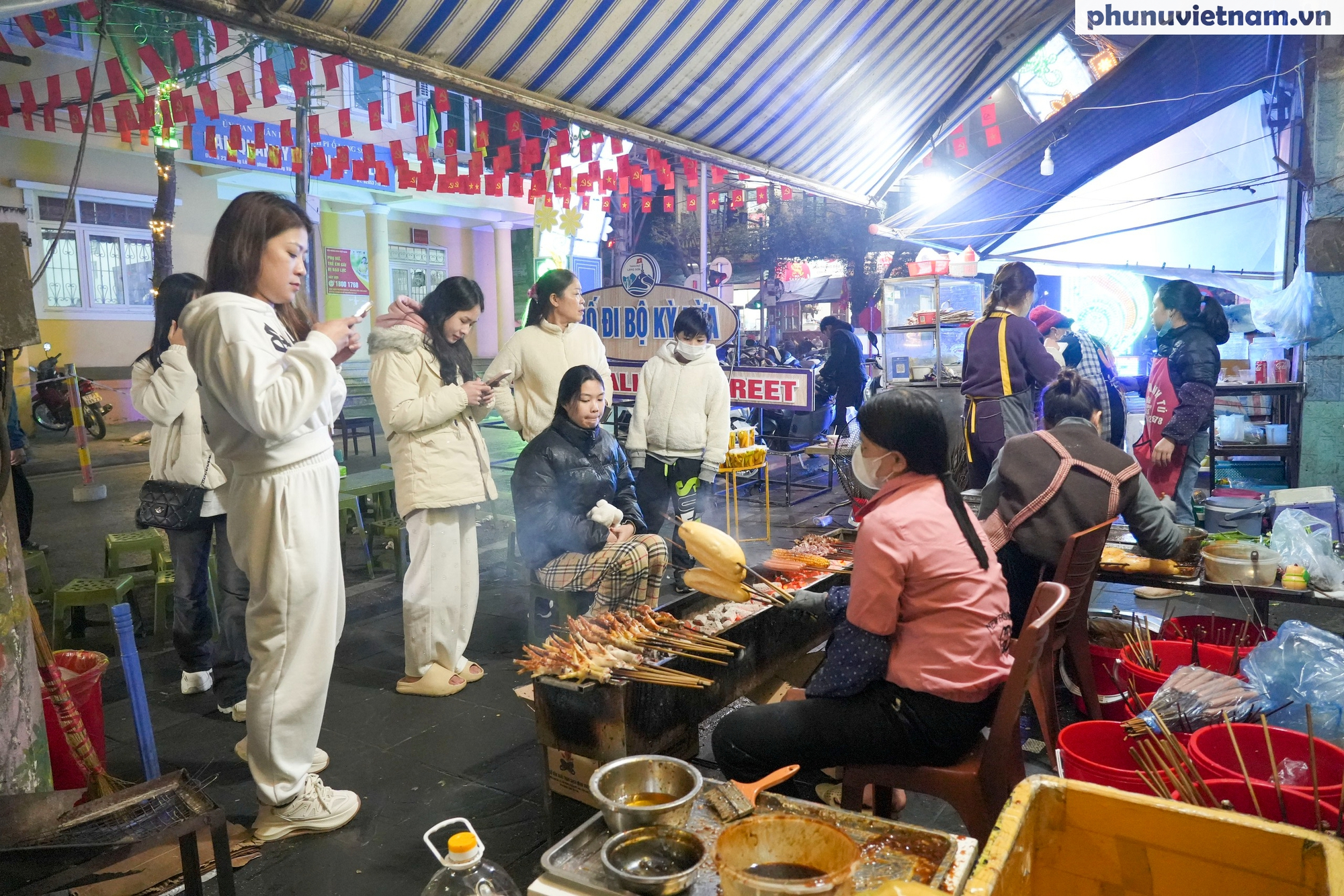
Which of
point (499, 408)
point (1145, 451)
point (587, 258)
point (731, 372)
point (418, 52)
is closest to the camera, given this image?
point (418, 52)

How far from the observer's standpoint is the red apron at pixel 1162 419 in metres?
6.59

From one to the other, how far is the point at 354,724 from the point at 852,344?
9.86m

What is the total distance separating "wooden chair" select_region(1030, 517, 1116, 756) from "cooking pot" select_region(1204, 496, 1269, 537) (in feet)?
8.06

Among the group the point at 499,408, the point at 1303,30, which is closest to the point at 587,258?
the point at 499,408

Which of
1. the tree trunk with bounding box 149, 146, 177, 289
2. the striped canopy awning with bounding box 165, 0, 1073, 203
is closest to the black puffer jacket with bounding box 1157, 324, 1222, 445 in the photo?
the striped canopy awning with bounding box 165, 0, 1073, 203

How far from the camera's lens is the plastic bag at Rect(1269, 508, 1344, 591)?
4.04 metres

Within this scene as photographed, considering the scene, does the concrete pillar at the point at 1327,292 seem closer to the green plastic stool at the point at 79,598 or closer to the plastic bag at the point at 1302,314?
the plastic bag at the point at 1302,314

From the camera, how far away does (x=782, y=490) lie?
1114cm

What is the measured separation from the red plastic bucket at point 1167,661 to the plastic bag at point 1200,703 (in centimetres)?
56

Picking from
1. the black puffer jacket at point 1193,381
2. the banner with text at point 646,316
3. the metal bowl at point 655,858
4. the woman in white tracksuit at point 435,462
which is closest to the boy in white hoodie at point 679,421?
the banner with text at point 646,316

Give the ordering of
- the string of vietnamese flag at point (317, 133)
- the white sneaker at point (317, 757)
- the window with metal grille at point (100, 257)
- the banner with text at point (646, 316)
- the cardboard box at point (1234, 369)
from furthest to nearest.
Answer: the window with metal grille at point (100, 257), the banner with text at point (646, 316), the cardboard box at point (1234, 369), the string of vietnamese flag at point (317, 133), the white sneaker at point (317, 757)

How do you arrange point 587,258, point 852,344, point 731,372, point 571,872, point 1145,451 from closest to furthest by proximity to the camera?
point 571,872, point 1145,451, point 731,372, point 852,344, point 587,258

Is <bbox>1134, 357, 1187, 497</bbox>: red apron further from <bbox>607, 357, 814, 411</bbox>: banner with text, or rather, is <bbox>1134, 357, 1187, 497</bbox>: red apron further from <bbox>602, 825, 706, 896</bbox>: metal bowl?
<bbox>602, 825, 706, 896</bbox>: metal bowl

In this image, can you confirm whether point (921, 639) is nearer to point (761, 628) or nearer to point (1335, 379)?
point (761, 628)
